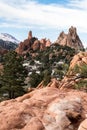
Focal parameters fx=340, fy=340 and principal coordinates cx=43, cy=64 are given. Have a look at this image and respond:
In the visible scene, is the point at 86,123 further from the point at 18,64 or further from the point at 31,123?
the point at 18,64

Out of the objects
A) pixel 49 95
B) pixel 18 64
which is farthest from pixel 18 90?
pixel 49 95

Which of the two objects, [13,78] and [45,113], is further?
[13,78]

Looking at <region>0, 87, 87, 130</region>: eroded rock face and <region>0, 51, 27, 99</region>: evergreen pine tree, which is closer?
<region>0, 87, 87, 130</region>: eroded rock face

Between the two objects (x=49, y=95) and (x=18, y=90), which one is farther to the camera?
(x=18, y=90)

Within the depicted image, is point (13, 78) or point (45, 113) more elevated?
point (45, 113)

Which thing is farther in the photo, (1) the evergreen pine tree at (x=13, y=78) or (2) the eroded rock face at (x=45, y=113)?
(1) the evergreen pine tree at (x=13, y=78)

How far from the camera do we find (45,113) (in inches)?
572

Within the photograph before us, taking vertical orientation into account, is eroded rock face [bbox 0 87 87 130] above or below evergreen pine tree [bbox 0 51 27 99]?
above

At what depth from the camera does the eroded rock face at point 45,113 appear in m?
13.7

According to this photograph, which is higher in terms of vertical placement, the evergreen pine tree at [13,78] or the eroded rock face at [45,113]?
the eroded rock face at [45,113]

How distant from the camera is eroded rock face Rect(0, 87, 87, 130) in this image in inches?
539

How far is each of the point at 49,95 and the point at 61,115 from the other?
7.66 feet

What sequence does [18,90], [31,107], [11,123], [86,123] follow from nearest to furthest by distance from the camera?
[86,123], [11,123], [31,107], [18,90]

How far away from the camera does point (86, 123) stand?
12.8 metres
